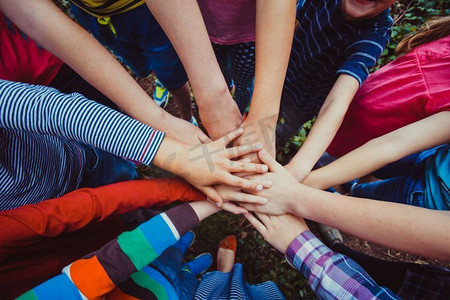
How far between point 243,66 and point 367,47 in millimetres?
642

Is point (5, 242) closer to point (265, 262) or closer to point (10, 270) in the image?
→ point (10, 270)

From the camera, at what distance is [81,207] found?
2.40 feet

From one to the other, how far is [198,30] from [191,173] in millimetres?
467

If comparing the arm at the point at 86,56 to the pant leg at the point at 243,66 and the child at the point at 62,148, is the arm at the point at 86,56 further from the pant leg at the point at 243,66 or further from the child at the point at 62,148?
the pant leg at the point at 243,66

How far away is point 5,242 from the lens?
63cm

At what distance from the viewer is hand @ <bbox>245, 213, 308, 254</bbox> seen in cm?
94

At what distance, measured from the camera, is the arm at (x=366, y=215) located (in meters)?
0.72

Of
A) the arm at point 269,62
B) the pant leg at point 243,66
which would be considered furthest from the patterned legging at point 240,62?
the arm at point 269,62

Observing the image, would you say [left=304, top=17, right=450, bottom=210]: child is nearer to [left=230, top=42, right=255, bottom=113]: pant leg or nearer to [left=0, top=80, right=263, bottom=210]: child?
[left=0, top=80, right=263, bottom=210]: child

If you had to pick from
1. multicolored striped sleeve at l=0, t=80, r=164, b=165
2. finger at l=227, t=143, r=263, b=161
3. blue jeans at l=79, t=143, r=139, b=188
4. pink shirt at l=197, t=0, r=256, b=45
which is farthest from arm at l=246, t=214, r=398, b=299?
pink shirt at l=197, t=0, r=256, b=45

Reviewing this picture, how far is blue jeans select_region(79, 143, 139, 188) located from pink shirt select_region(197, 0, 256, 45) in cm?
83

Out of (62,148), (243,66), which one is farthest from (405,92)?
(62,148)

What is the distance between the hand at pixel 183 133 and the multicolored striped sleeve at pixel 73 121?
168 mm

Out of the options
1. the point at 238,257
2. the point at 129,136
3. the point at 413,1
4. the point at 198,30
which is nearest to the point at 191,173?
the point at 129,136
